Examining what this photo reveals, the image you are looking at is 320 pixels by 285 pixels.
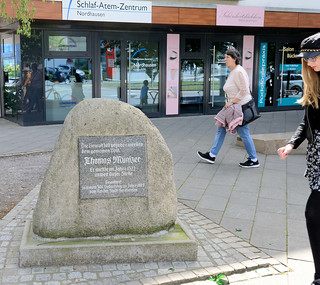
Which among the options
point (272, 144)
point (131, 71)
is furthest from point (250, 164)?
point (131, 71)

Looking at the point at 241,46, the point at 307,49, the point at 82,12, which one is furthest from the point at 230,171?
the point at 241,46

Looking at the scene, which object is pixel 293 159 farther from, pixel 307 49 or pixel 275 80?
pixel 275 80

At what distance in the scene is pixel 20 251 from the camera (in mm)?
3881

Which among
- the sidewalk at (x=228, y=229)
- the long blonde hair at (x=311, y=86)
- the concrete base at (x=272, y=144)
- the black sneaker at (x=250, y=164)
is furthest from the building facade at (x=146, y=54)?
the long blonde hair at (x=311, y=86)

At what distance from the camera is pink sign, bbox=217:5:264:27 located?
44.2 feet

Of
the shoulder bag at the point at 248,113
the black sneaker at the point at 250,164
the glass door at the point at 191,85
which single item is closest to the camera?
the shoulder bag at the point at 248,113

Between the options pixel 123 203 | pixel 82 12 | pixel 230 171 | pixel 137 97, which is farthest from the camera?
pixel 137 97

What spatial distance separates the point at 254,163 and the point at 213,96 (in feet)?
26.7

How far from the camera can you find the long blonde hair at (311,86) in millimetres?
3426

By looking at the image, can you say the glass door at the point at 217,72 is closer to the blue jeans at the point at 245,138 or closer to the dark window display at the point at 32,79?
the dark window display at the point at 32,79

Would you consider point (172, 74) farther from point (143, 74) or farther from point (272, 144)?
point (272, 144)

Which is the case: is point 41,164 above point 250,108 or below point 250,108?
below

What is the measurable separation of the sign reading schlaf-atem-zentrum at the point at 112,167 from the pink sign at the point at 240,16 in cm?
1009

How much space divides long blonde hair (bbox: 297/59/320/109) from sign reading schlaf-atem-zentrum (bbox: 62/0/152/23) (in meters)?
9.33
